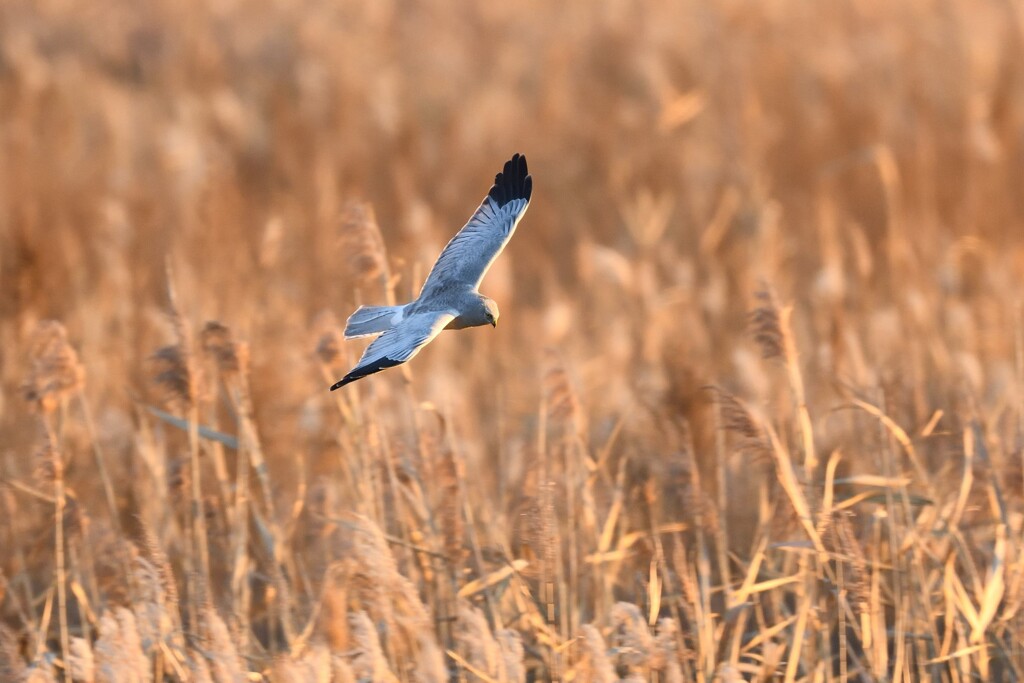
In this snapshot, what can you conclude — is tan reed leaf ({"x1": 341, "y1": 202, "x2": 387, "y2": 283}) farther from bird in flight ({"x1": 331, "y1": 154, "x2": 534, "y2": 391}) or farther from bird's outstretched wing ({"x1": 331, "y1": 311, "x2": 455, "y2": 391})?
bird's outstretched wing ({"x1": 331, "y1": 311, "x2": 455, "y2": 391})

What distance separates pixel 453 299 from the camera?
2965 mm

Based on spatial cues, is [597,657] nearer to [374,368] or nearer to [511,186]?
→ [374,368]

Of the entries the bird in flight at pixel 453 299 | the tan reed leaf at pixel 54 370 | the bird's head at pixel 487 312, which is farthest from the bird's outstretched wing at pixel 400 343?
the tan reed leaf at pixel 54 370

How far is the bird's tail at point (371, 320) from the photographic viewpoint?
2.93m

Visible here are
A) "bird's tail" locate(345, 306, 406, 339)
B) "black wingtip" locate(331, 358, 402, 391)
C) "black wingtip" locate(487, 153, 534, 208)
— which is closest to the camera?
"black wingtip" locate(331, 358, 402, 391)

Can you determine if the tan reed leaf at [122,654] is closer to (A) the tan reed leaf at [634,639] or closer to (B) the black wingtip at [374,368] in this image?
(B) the black wingtip at [374,368]

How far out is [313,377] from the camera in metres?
4.65

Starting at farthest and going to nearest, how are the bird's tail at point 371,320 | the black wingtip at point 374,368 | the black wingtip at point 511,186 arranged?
the black wingtip at point 511,186
the bird's tail at point 371,320
the black wingtip at point 374,368

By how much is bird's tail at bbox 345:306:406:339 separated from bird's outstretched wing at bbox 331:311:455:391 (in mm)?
90

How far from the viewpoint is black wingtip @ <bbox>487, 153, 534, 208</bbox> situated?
333 cm

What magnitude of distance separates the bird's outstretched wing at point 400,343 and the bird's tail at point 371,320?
9cm

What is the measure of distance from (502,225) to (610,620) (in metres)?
0.89

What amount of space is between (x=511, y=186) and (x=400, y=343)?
87 cm

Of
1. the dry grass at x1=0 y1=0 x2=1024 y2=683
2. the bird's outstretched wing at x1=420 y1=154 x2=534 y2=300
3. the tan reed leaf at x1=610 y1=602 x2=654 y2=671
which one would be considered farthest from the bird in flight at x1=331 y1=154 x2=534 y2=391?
the tan reed leaf at x1=610 y1=602 x2=654 y2=671
